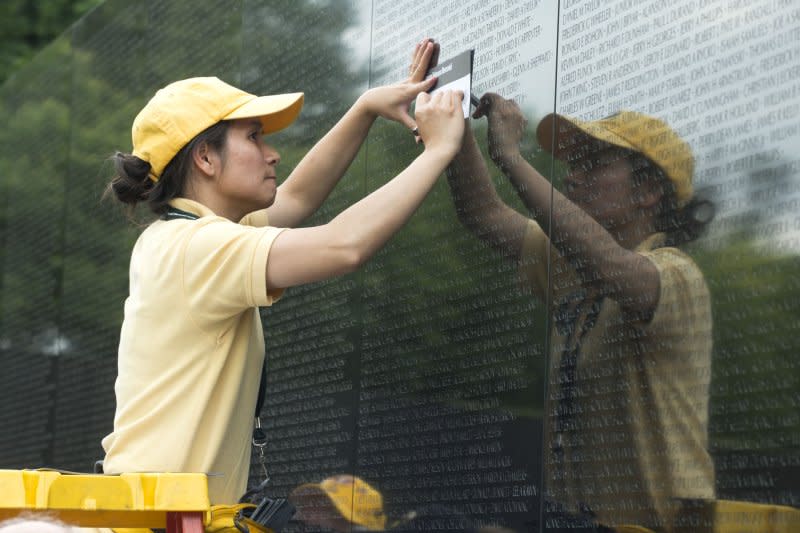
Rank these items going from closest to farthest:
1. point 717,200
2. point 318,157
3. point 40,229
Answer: point 717,200 → point 318,157 → point 40,229

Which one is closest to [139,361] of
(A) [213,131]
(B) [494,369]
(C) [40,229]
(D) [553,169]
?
Result: (A) [213,131]

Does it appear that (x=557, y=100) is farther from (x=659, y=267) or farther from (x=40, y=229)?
(x=40, y=229)

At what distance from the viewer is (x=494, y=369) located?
11.7 ft

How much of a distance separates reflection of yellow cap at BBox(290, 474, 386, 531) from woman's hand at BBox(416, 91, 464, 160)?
1100mm

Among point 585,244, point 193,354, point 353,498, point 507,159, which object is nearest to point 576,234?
point 585,244

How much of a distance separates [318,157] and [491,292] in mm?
788

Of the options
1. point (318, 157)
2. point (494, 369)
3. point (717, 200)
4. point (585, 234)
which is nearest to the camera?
point (717, 200)

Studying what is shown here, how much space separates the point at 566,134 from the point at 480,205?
386 mm

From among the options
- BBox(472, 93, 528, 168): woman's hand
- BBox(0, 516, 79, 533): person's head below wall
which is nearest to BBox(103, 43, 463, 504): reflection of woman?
BBox(472, 93, 528, 168): woman's hand

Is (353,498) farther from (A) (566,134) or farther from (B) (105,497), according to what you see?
(B) (105,497)

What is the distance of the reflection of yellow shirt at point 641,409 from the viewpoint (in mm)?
2916

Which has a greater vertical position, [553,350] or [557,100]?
[557,100]

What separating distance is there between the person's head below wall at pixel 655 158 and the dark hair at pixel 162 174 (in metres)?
0.89

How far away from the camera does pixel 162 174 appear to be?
360cm
